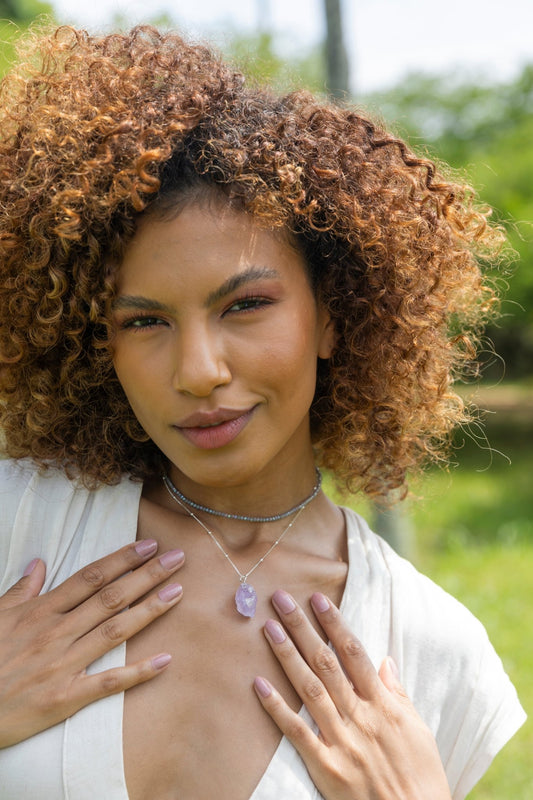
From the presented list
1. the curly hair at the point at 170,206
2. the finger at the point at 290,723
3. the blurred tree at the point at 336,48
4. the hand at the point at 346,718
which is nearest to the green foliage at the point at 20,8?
the blurred tree at the point at 336,48

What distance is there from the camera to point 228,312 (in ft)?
5.96

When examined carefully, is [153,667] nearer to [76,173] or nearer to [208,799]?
[208,799]

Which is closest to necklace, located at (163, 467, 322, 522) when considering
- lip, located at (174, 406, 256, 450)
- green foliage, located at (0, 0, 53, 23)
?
lip, located at (174, 406, 256, 450)

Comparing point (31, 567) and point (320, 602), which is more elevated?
point (31, 567)

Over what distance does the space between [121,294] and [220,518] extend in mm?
613

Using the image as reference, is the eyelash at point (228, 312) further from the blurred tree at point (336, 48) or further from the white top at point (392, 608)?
the blurred tree at point (336, 48)

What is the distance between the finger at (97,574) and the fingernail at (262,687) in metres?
0.36

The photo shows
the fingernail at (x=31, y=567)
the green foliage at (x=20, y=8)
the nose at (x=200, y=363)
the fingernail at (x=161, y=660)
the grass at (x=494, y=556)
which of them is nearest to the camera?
the nose at (x=200, y=363)

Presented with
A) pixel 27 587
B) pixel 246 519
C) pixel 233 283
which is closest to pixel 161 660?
pixel 27 587

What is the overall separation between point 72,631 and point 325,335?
866 millimetres

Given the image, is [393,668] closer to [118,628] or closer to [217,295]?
[118,628]

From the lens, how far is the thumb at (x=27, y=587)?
1930 millimetres

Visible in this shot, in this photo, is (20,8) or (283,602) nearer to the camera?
(283,602)

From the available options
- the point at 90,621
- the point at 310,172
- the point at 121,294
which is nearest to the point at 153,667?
the point at 90,621
